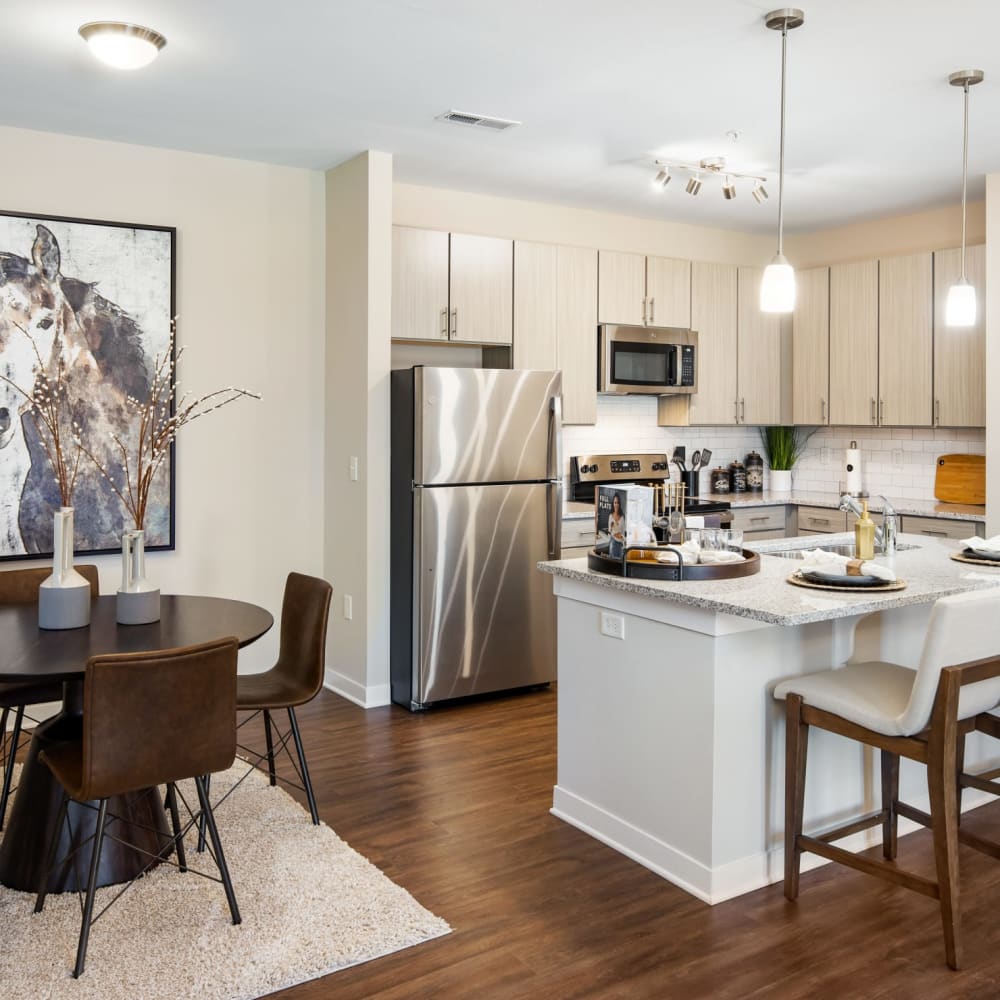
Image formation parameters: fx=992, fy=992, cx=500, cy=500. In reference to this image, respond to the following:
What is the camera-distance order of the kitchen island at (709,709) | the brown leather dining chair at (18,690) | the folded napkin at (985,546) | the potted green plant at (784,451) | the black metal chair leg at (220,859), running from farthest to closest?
1. the potted green plant at (784,451)
2. the folded napkin at (985,546)
3. the brown leather dining chair at (18,690)
4. the kitchen island at (709,709)
5. the black metal chair leg at (220,859)

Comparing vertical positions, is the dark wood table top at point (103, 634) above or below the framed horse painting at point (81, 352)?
below

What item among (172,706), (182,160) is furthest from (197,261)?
(172,706)

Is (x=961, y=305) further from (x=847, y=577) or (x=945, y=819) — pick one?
(x=945, y=819)

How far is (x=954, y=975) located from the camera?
94.3 inches

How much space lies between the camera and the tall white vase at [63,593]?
9.71 ft

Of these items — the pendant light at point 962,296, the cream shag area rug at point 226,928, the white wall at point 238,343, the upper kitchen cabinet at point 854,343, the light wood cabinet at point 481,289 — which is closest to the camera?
the cream shag area rug at point 226,928

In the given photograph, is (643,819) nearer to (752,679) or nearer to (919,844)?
(752,679)

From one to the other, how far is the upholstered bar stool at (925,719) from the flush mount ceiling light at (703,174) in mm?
2752

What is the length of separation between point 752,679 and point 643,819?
575 millimetres

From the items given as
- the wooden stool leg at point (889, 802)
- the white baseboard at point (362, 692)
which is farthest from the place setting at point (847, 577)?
the white baseboard at point (362, 692)


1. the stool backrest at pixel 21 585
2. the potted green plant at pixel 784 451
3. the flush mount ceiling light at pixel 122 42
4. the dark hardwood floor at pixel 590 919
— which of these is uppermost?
the flush mount ceiling light at pixel 122 42

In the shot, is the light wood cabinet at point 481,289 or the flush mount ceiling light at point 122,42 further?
the light wood cabinet at point 481,289

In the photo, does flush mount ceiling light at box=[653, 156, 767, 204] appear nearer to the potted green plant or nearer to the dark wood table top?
the potted green plant

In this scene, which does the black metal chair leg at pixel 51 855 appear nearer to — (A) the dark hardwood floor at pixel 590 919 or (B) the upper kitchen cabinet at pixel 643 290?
(A) the dark hardwood floor at pixel 590 919
